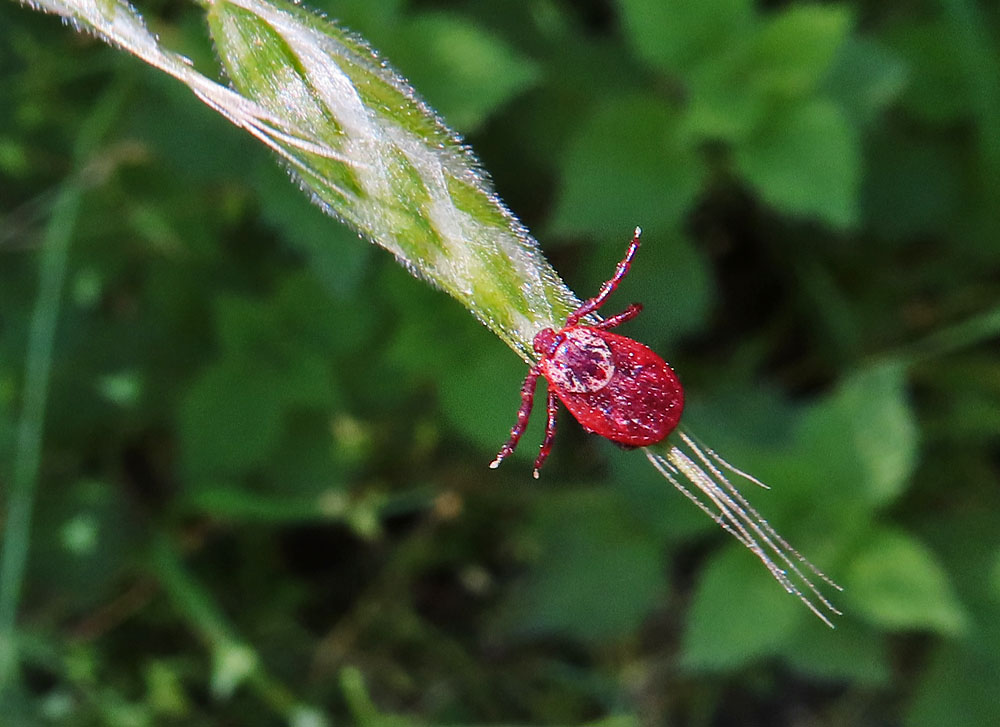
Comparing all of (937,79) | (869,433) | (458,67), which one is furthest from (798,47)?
(869,433)

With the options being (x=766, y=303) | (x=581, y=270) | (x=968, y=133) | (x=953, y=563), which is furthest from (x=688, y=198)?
(x=953, y=563)

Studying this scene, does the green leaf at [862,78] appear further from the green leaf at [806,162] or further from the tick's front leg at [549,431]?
the tick's front leg at [549,431]

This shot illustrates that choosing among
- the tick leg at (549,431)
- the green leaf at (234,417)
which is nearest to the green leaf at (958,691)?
the tick leg at (549,431)

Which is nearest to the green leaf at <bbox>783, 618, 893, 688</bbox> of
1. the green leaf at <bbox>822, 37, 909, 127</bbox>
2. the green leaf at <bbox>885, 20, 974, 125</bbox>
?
the green leaf at <bbox>822, 37, 909, 127</bbox>

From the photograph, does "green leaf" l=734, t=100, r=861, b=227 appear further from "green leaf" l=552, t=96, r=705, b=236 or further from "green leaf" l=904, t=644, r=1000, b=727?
"green leaf" l=904, t=644, r=1000, b=727

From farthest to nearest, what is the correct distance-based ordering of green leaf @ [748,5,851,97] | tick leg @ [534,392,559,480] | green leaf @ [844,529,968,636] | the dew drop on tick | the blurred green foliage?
the blurred green foliage
green leaf @ [748,5,851,97]
green leaf @ [844,529,968,636]
tick leg @ [534,392,559,480]
the dew drop on tick

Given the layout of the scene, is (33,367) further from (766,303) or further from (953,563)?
(953,563)
